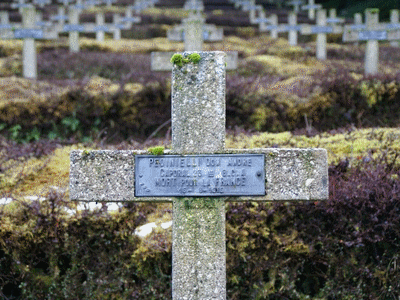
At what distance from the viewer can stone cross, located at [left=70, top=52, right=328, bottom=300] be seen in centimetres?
297

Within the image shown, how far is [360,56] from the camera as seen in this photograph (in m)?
17.7

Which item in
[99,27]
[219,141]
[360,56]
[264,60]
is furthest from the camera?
[99,27]

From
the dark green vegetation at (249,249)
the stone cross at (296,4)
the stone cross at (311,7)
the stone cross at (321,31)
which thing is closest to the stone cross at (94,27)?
the stone cross at (321,31)

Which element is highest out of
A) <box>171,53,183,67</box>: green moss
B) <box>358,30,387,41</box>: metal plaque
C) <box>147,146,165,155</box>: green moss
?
<box>171,53,183,67</box>: green moss

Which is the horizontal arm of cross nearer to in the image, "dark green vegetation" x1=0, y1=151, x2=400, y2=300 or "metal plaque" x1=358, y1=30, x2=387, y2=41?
"dark green vegetation" x1=0, y1=151, x2=400, y2=300

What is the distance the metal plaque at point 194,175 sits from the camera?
2.98 meters

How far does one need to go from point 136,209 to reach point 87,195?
47.1 inches

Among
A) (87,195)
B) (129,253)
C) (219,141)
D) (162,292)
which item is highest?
(219,141)

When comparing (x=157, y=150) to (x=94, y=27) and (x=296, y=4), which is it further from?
(x=296, y=4)

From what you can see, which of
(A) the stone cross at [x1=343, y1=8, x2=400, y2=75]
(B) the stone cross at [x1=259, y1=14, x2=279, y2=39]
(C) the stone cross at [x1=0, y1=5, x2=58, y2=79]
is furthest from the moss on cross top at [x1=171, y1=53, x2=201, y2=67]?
(B) the stone cross at [x1=259, y1=14, x2=279, y2=39]

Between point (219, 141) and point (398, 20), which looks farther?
point (398, 20)

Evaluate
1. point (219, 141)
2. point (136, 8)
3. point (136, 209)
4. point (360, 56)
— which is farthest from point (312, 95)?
point (136, 8)

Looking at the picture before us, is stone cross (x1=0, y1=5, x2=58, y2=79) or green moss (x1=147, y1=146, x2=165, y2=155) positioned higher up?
green moss (x1=147, y1=146, x2=165, y2=155)

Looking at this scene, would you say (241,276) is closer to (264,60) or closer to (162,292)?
Answer: (162,292)
